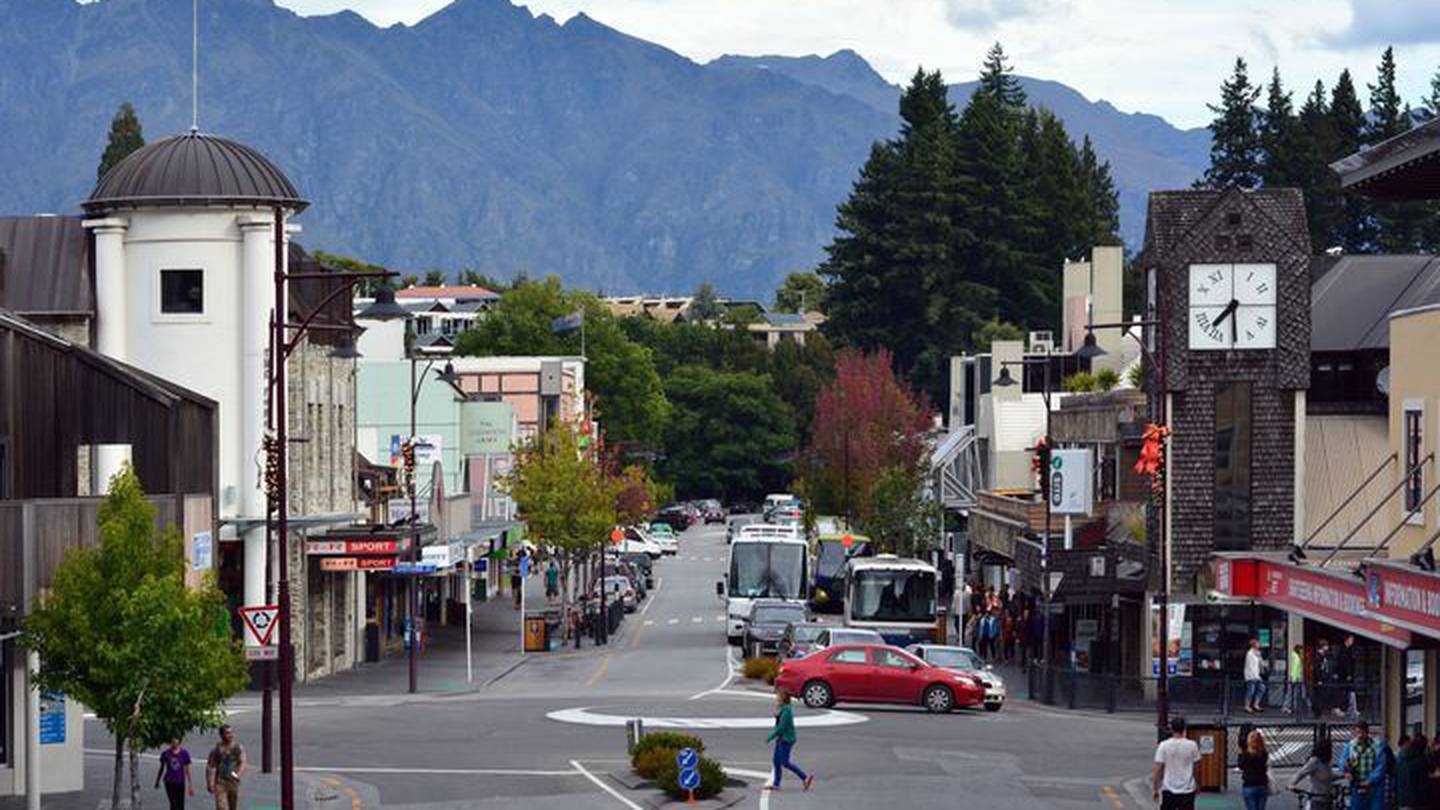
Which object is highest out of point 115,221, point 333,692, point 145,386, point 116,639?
point 115,221

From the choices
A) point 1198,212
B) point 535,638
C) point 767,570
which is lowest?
point 535,638

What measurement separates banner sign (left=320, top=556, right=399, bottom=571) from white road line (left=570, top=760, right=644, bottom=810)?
21.3 meters

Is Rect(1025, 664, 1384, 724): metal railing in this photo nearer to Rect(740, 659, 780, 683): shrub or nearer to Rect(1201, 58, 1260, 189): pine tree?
Rect(740, 659, 780, 683): shrub

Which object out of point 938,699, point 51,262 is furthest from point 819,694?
point 51,262

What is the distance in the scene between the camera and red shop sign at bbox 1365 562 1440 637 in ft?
88.2

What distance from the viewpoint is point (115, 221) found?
57.5 meters

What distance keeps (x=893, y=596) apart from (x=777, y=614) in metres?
4.31

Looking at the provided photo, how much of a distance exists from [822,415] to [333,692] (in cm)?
6207

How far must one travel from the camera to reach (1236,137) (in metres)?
140

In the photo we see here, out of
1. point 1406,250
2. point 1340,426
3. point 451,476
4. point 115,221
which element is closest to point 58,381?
point 115,221

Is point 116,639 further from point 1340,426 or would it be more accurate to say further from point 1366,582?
point 1340,426

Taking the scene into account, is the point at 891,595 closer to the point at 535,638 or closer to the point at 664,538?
the point at 535,638

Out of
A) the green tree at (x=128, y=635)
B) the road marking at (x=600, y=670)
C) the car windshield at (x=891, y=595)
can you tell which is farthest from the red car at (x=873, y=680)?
the green tree at (x=128, y=635)

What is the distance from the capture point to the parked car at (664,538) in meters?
136
